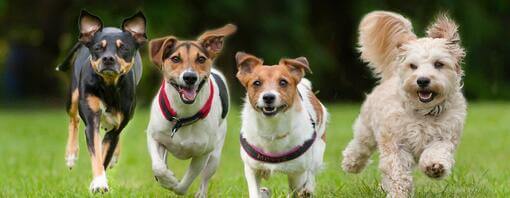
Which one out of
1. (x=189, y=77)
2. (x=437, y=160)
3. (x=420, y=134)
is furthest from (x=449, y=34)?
(x=189, y=77)

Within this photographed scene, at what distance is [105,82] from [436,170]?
2.72 m

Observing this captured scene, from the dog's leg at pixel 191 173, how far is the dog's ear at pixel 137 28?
3.51 ft

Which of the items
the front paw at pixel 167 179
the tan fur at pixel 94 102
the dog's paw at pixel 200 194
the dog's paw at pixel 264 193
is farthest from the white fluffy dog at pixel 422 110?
the tan fur at pixel 94 102

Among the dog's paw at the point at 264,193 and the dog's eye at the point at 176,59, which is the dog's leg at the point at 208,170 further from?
the dog's eye at the point at 176,59

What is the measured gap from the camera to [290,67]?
727cm

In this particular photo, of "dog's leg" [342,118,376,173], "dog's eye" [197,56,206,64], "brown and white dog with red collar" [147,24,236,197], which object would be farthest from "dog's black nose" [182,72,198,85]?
"dog's leg" [342,118,376,173]

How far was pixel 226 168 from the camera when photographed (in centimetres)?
1221

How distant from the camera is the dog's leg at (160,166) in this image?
7.50 meters

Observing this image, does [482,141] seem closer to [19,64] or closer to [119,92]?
[119,92]

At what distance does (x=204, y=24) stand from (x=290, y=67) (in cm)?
1987

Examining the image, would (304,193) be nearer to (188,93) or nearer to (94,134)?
(188,93)

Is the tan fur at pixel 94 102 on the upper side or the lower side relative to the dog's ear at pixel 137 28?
lower

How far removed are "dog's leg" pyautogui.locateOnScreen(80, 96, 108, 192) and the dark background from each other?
16.3m

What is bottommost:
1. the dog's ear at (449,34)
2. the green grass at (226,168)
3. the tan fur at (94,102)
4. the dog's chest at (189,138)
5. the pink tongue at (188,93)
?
the green grass at (226,168)
